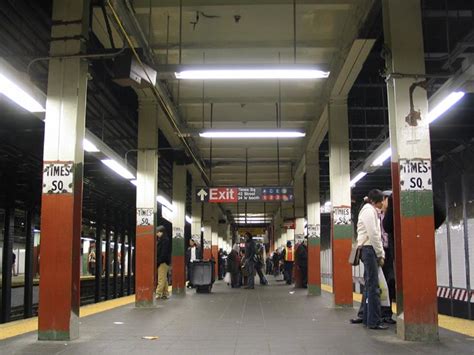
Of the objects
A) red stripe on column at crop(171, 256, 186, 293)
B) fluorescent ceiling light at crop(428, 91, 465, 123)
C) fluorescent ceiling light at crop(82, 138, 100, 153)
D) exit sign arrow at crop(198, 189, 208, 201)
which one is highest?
fluorescent ceiling light at crop(428, 91, 465, 123)

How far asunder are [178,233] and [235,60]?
23.5 feet

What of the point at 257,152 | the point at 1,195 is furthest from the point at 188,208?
the point at 1,195

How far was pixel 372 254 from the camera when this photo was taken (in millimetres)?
7125

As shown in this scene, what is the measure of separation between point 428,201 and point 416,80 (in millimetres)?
1506

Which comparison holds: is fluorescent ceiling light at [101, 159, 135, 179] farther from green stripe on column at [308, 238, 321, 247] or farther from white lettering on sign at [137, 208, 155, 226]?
green stripe on column at [308, 238, 321, 247]

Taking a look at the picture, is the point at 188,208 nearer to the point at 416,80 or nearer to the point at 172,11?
the point at 172,11

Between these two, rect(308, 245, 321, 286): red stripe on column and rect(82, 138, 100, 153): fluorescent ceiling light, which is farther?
rect(308, 245, 321, 286): red stripe on column


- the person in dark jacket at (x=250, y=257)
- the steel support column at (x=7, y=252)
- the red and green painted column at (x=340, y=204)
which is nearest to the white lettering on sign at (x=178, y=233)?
the person in dark jacket at (x=250, y=257)

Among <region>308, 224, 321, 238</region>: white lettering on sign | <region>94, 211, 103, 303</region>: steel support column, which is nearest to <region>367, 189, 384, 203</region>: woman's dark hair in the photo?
<region>308, 224, 321, 238</region>: white lettering on sign

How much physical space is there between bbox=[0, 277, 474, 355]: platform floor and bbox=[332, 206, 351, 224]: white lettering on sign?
2.09 metres

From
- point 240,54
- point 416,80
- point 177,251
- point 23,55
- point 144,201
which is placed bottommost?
point 177,251

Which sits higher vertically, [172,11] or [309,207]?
[172,11]

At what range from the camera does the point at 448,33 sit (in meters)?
8.52

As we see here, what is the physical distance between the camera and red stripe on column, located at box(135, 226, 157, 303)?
11.4 meters
